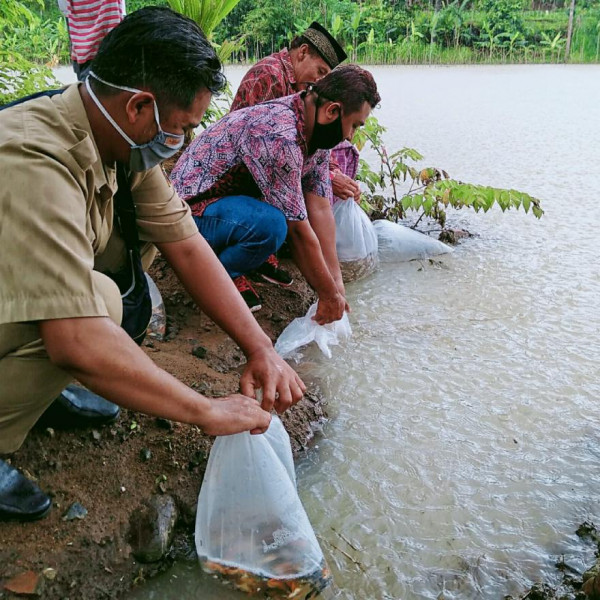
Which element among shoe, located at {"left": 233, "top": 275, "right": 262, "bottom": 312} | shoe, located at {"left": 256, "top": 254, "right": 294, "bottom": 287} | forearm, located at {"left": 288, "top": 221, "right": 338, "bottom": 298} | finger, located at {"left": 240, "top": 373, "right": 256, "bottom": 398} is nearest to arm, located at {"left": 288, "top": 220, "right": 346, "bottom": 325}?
forearm, located at {"left": 288, "top": 221, "right": 338, "bottom": 298}

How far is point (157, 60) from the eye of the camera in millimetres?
1308

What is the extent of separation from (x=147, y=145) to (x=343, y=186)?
6.54 ft

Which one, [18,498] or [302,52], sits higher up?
[302,52]

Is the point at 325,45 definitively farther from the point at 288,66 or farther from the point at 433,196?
the point at 433,196

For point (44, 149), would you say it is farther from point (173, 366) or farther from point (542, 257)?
point (542, 257)

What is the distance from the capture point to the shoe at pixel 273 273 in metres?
3.03

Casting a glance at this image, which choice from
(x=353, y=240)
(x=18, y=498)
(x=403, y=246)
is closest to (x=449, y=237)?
(x=403, y=246)

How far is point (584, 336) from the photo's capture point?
288cm

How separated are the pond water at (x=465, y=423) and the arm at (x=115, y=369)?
58cm

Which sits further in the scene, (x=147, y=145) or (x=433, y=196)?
(x=433, y=196)

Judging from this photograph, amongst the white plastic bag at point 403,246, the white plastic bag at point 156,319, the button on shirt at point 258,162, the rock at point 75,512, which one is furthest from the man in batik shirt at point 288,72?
the rock at point 75,512

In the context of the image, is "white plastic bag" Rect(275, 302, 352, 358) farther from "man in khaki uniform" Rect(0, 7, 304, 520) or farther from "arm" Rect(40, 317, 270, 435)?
"arm" Rect(40, 317, 270, 435)

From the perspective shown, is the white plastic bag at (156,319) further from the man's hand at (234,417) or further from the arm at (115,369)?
the arm at (115,369)

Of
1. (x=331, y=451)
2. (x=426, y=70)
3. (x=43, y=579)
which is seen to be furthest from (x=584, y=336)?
(x=426, y=70)
